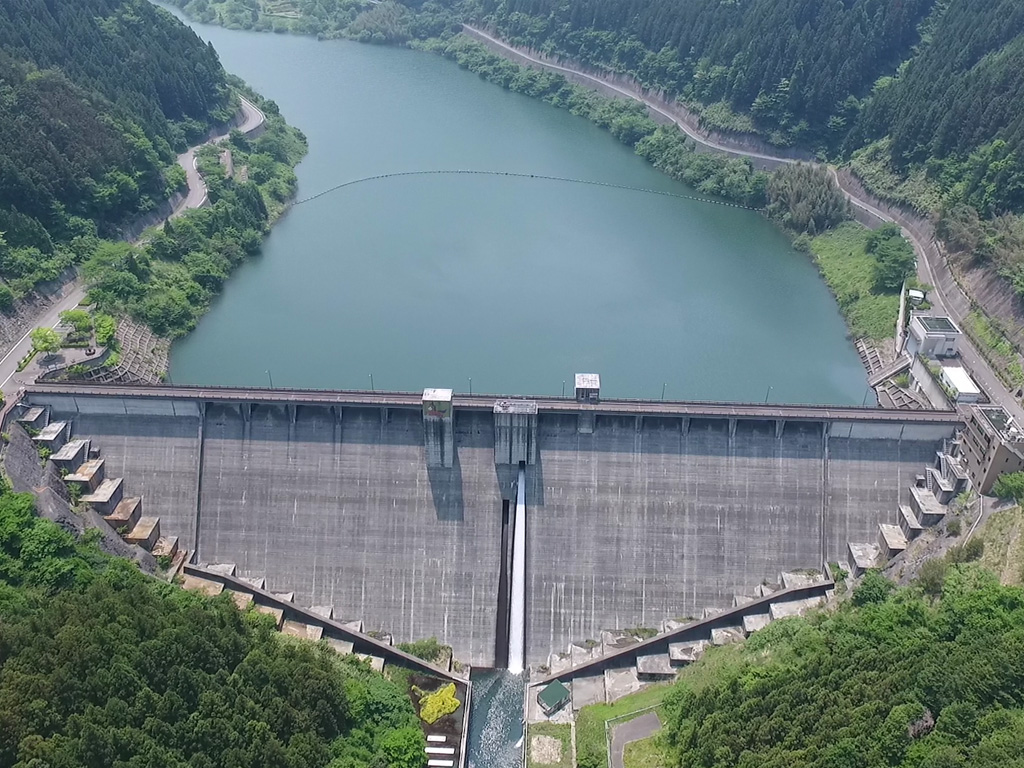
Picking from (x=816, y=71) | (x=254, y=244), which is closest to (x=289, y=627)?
(x=254, y=244)

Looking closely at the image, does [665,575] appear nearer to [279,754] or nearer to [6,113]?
[279,754]

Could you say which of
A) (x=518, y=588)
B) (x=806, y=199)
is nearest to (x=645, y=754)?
(x=518, y=588)

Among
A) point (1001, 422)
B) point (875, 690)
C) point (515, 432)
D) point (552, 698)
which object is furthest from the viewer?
point (515, 432)

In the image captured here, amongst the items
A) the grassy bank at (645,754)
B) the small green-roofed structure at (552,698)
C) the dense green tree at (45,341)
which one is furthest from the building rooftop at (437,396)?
the dense green tree at (45,341)

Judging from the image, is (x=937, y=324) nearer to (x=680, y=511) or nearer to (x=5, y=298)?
(x=680, y=511)

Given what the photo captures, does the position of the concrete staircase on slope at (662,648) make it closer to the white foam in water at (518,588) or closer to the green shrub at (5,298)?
the white foam in water at (518,588)

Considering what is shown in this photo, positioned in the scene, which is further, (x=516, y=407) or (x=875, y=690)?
(x=516, y=407)
